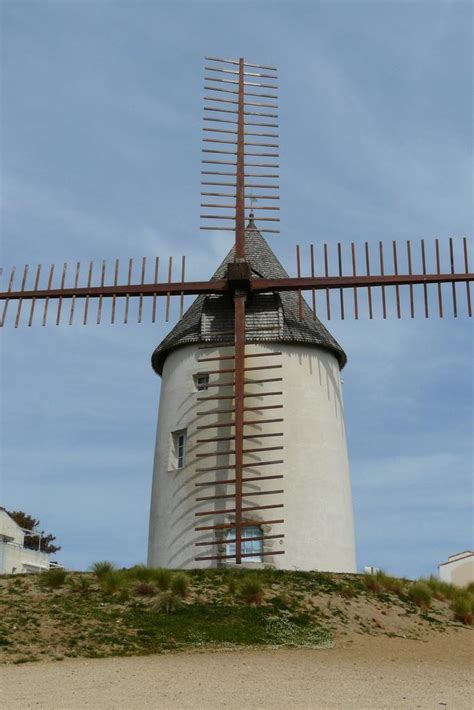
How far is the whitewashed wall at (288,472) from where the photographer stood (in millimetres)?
24578

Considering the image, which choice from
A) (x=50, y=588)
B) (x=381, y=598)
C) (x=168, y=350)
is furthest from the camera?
(x=168, y=350)

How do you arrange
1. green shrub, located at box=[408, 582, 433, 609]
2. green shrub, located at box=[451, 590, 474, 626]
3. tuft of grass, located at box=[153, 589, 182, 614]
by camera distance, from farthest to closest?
green shrub, located at box=[408, 582, 433, 609] → green shrub, located at box=[451, 590, 474, 626] → tuft of grass, located at box=[153, 589, 182, 614]

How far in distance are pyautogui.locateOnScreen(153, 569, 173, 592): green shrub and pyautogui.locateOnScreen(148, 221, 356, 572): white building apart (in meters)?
3.08

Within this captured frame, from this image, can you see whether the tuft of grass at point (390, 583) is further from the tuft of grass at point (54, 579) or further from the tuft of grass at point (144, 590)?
the tuft of grass at point (54, 579)

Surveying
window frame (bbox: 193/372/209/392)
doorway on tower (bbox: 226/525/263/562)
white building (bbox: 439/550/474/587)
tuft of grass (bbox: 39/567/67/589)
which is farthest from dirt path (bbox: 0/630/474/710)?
white building (bbox: 439/550/474/587)

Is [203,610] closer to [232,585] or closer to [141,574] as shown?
[232,585]

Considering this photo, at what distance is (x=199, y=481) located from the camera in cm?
2525

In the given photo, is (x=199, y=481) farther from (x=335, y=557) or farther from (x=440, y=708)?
(x=440, y=708)

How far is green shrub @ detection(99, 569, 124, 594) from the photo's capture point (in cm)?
1944

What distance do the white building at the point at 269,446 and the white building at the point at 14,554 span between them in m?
16.3

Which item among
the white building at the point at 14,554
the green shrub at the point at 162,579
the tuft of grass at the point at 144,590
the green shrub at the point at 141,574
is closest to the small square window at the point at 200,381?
the green shrub at the point at 141,574

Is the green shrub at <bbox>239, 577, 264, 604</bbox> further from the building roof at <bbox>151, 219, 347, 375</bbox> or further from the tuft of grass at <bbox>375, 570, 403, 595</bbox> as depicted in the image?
the building roof at <bbox>151, 219, 347, 375</bbox>

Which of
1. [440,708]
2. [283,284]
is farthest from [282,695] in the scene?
[283,284]

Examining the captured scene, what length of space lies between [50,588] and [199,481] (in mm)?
6467
